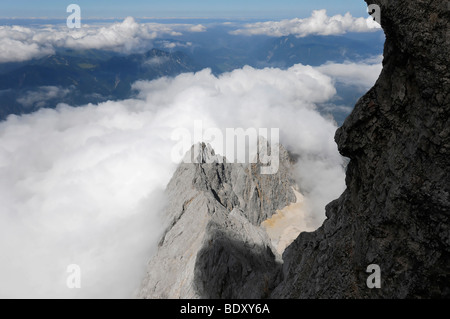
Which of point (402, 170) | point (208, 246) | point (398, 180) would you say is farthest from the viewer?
point (208, 246)

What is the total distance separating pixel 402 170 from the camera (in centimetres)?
1180

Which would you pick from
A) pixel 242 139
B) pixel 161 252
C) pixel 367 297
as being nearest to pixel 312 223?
pixel 242 139

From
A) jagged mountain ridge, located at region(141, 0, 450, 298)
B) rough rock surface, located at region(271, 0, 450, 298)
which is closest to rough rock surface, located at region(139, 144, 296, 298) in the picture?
jagged mountain ridge, located at region(141, 0, 450, 298)

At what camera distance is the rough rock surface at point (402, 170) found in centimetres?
1013

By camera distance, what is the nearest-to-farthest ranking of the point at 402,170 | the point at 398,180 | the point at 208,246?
the point at 402,170 → the point at 398,180 → the point at 208,246

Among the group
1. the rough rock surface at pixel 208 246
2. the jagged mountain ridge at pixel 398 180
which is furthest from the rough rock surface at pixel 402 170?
the rough rock surface at pixel 208 246

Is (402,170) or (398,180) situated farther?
(398,180)

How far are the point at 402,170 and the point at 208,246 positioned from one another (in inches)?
1132

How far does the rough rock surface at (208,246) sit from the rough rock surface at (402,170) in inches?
519

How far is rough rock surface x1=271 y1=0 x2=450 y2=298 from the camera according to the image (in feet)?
33.2

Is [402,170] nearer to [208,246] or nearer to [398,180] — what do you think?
[398,180]

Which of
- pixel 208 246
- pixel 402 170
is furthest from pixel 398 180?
pixel 208 246

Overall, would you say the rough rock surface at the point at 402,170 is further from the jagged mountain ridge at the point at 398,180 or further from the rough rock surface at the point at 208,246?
the rough rock surface at the point at 208,246

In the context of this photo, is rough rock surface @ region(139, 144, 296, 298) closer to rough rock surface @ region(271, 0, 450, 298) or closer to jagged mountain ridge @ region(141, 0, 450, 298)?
jagged mountain ridge @ region(141, 0, 450, 298)
